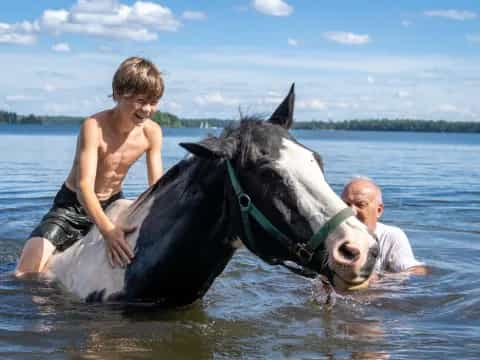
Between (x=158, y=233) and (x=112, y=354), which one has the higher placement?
(x=158, y=233)

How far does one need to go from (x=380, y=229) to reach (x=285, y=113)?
3.29 metres

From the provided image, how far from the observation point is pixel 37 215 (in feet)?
41.0

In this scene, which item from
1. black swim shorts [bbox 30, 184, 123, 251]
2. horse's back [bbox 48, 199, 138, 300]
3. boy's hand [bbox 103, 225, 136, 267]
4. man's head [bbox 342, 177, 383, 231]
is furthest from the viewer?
man's head [bbox 342, 177, 383, 231]

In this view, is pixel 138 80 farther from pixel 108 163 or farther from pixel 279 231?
pixel 279 231

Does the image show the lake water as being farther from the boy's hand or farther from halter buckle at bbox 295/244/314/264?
halter buckle at bbox 295/244/314/264

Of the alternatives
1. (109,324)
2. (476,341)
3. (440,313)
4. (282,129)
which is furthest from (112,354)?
(440,313)

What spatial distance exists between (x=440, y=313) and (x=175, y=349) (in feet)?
8.31

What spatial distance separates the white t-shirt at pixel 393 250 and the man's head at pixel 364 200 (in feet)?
1.48

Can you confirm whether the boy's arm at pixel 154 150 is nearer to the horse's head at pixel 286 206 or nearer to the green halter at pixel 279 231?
the horse's head at pixel 286 206

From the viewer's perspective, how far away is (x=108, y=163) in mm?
5801

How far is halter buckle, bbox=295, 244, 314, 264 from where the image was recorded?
4132 millimetres

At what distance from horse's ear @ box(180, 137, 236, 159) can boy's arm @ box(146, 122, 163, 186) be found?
1.57 metres

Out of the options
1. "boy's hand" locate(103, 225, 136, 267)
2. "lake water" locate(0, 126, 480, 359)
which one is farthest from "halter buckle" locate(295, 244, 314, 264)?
"boy's hand" locate(103, 225, 136, 267)

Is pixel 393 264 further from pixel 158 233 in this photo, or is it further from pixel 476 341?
pixel 158 233
